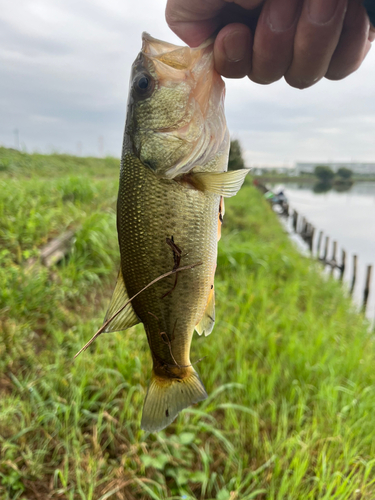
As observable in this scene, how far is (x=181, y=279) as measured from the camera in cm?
115

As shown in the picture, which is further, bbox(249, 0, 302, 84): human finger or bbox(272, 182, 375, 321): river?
bbox(272, 182, 375, 321): river

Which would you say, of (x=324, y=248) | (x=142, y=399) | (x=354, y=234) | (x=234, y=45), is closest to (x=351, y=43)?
(x=234, y=45)

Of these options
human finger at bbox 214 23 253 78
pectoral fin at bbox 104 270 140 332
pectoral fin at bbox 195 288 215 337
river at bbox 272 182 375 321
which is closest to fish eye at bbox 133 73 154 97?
human finger at bbox 214 23 253 78

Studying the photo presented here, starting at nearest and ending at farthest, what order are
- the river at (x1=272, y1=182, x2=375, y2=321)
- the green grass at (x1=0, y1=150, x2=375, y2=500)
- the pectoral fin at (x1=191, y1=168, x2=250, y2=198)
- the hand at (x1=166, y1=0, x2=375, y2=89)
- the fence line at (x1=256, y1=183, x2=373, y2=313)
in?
the pectoral fin at (x1=191, y1=168, x2=250, y2=198), the hand at (x1=166, y1=0, x2=375, y2=89), the green grass at (x1=0, y1=150, x2=375, y2=500), the fence line at (x1=256, y1=183, x2=373, y2=313), the river at (x1=272, y1=182, x2=375, y2=321)

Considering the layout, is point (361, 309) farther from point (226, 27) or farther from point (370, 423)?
point (226, 27)

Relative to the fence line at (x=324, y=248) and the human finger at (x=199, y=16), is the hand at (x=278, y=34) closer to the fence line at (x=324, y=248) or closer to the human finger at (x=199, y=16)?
the human finger at (x=199, y=16)

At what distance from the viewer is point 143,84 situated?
1.27 metres

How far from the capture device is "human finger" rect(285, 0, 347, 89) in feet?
3.79

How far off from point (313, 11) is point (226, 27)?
0.32m

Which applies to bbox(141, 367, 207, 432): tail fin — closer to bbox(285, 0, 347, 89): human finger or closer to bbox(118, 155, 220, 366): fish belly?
bbox(118, 155, 220, 366): fish belly

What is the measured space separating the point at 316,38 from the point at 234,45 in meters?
0.31

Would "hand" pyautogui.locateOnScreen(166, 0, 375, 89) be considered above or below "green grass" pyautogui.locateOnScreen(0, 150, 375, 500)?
above

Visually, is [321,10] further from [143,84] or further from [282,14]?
[143,84]

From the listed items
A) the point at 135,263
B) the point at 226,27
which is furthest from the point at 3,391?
the point at 226,27
